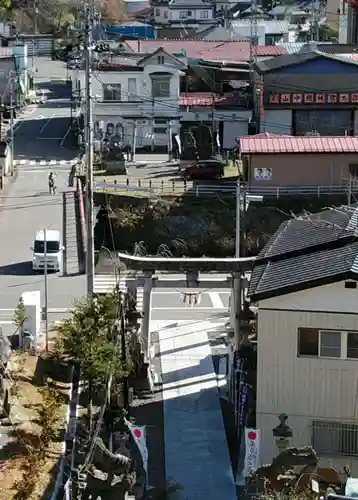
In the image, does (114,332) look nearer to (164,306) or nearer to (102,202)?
(164,306)

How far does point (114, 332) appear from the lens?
1633 centimetres

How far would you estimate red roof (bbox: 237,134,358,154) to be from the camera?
3048cm

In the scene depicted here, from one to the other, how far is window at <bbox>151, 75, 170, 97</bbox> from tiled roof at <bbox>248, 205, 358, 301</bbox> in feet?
73.9

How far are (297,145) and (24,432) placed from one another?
60.3 feet

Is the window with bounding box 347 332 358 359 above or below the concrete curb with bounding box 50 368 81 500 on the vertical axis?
above

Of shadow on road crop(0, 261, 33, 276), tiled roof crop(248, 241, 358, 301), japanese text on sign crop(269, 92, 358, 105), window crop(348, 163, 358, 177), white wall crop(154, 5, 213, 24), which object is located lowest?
shadow on road crop(0, 261, 33, 276)

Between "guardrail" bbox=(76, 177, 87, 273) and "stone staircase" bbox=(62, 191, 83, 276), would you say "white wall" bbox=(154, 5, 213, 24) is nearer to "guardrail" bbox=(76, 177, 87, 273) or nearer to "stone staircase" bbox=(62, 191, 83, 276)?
"guardrail" bbox=(76, 177, 87, 273)

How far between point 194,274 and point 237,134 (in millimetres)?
21693

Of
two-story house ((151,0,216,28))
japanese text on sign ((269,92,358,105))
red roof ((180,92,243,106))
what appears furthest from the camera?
two-story house ((151,0,216,28))

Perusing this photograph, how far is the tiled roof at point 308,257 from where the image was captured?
1341 cm

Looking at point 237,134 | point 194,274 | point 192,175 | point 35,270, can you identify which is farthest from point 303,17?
point 194,274

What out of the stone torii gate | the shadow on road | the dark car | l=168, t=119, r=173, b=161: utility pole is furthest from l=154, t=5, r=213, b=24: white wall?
the stone torii gate

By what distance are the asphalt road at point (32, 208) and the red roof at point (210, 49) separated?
15.8 ft

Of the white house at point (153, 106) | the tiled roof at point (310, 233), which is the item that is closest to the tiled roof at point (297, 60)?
the white house at point (153, 106)
